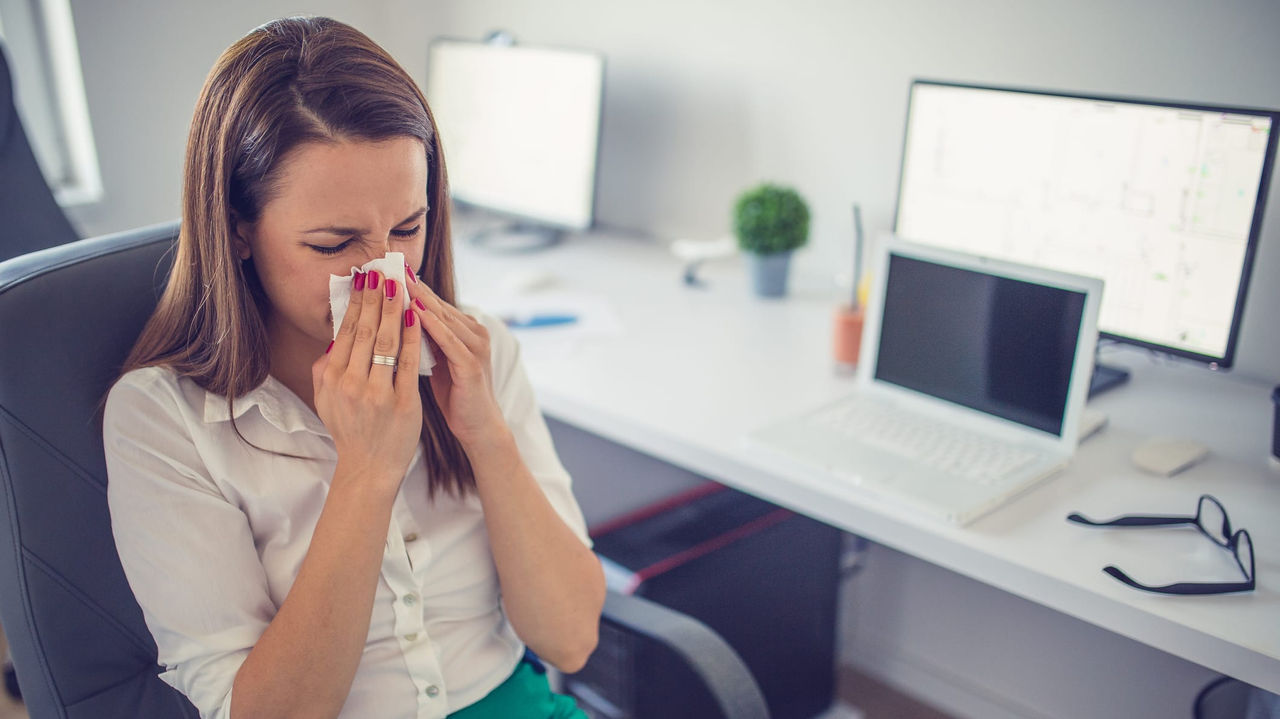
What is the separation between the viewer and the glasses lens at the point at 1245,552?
3.18 ft

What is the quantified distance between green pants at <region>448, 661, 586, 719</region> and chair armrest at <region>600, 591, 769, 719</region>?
0.10m

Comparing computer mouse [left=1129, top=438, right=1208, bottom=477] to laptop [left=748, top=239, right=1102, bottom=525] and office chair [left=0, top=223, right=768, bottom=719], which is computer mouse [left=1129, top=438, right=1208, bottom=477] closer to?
laptop [left=748, top=239, right=1102, bottom=525]

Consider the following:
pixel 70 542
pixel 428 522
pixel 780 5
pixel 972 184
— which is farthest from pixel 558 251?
pixel 70 542

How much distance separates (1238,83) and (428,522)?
49.2 inches

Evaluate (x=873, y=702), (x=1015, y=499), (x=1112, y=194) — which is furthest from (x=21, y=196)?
(x=873, y=702)

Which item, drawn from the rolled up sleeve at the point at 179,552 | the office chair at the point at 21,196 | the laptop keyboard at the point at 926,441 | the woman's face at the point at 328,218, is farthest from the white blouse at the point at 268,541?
the office chair at the point at 21,196

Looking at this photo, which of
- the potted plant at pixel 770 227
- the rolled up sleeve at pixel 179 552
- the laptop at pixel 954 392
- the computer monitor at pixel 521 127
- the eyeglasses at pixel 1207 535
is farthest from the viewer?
the computer monitor at pixel 521 127

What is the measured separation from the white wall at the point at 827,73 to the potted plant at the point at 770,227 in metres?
0.14

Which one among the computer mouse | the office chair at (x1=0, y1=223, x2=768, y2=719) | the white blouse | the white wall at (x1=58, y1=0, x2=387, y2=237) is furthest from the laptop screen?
the white wall at (x1=58, y1=0, x2=387, y2=237)

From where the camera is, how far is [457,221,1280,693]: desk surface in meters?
0.95

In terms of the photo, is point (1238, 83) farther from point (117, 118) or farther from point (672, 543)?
point (117, 118)

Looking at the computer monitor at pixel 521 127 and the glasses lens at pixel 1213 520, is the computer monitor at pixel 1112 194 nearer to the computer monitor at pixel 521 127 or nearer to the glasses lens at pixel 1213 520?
the glasses lens at pixel 1213 520

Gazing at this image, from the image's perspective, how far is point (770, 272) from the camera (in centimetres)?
178

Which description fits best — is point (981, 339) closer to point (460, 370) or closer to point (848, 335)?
point (848, 335)
